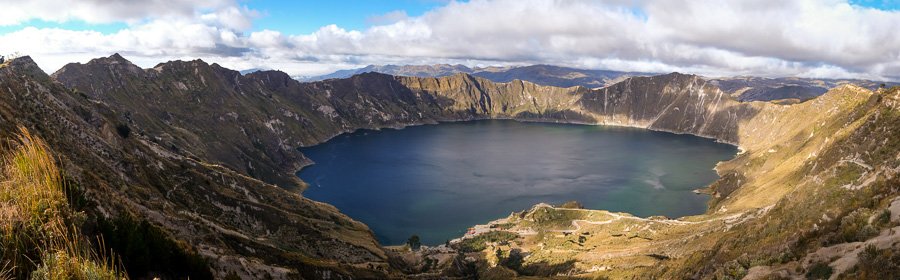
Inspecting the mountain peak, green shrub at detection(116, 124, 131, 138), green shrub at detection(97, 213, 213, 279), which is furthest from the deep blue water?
green shrub at detection(97, 213, 213, 279)

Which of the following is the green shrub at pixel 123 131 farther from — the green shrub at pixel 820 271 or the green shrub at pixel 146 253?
the green shrub at pixel 820 271

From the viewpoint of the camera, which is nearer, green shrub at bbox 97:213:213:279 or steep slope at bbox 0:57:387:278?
green shrub at bbox 97:213:213:279

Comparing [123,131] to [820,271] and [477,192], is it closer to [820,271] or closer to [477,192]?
[820,271]

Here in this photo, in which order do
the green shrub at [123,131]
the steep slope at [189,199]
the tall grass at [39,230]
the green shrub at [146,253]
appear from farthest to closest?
the green shrub at [123,131] → the steep slope at [189,199] → the green shrub at [146,253] → the tall grass at [39,230]

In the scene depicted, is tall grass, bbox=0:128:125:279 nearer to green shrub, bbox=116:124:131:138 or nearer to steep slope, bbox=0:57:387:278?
steep slope, bbox=0:57:387:278

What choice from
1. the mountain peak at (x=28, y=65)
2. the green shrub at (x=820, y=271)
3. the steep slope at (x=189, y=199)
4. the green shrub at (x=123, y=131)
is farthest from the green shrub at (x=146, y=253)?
the mountain peak at (x=28, y=65)

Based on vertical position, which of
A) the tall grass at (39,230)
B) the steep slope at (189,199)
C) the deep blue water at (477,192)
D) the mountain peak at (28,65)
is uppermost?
the mountain peak at (28,65)

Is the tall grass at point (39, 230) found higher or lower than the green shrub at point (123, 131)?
higher
